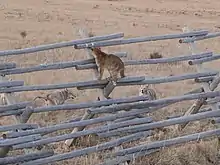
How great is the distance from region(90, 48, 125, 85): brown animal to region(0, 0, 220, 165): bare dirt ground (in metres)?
0.94

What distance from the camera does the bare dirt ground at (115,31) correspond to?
7.97m

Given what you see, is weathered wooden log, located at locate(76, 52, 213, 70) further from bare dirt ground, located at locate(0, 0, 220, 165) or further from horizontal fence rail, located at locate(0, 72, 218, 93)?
bare dirt ground, located at locate(0, 0, 220, 165)

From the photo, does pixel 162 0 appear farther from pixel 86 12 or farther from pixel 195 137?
pixel 195 137

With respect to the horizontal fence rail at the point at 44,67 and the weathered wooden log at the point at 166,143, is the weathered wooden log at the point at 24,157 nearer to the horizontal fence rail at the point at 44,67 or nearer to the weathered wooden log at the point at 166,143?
the weathered wooden log at the point at 166,143

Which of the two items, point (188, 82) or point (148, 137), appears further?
point (188, 82)

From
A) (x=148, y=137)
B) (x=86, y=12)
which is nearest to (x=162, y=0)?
(x=86, y=12)

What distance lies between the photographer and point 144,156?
24.2ft

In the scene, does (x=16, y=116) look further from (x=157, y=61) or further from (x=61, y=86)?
(x=157, y=61)

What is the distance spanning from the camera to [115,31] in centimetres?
2050

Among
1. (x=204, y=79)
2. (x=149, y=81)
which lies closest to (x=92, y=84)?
(x=149, y=81)

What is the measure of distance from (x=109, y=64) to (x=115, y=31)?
13.1 metres

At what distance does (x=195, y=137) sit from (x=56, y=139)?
1.77 meters

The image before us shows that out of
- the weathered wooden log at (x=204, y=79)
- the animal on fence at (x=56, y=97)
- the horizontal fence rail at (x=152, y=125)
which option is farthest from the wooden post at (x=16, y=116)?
the animal on fence at (x=56, y=97)

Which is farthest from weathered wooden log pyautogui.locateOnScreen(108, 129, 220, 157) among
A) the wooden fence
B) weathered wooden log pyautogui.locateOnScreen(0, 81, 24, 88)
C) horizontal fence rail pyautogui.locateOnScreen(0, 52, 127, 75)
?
weathered wooden log pyautogui.locateOnScreen(0, 81, 24, 88)
